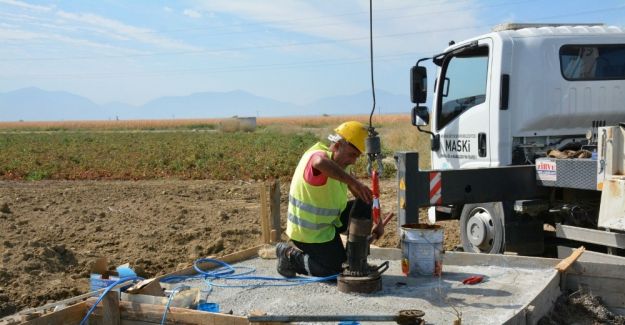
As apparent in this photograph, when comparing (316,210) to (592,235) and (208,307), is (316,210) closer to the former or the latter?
(208,307)

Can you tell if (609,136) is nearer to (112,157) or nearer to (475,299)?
(475,299)

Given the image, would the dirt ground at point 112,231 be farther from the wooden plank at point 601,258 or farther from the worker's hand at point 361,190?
the worker's hand at point 361,190

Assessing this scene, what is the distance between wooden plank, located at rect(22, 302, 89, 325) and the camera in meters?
4.20

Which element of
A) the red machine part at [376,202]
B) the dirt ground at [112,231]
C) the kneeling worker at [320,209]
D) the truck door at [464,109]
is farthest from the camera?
the dirt ground at [112,231]

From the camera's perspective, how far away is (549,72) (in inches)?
261

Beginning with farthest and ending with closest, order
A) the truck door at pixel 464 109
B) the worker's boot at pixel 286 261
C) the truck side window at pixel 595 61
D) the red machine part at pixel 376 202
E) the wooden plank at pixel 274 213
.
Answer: the wooden plank at pixel 274 213 → the truck door at pixel 464 109 → the truck side window at pixel 595 61 → the red machine part at pixel 376 202 → the worker's boot at pixel 286 261

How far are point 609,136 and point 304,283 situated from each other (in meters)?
2.95

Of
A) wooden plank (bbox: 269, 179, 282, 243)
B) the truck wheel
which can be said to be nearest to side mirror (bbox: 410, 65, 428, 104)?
the truck wheel

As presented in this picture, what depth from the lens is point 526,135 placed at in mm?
6688

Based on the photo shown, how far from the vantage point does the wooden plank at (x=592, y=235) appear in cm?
550

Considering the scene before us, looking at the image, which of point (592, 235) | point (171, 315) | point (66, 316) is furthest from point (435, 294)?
point (66, 316)

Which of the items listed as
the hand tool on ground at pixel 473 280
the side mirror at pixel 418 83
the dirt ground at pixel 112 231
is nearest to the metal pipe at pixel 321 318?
the hand tool on ground at pixel 473 280

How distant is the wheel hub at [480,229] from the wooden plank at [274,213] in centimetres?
215

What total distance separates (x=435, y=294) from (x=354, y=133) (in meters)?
1.42
